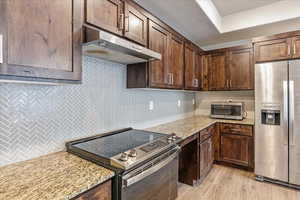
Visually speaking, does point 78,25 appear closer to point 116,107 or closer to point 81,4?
point 81,4

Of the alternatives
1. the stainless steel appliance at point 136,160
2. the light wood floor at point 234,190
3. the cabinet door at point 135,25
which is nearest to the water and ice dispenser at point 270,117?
the light wood floor at point 234,190

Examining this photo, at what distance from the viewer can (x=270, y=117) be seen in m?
2.47

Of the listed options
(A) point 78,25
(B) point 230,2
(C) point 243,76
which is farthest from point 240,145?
(A) point 78,25

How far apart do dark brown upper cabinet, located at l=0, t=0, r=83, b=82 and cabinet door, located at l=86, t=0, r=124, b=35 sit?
88 mm

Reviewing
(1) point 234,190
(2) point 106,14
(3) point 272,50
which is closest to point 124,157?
(2) point 106,14

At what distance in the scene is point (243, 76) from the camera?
313 cm

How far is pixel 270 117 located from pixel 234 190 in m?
1.21

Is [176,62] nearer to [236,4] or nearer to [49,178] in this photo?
[236,4]

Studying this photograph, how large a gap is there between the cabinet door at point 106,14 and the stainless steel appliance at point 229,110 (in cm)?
264

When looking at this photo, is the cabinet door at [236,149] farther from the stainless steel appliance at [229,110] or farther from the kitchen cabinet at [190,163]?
the kitchen cabinet at [190,163]

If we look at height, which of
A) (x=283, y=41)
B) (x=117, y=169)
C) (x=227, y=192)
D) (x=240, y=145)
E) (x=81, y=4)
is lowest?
(x=227, y=192)

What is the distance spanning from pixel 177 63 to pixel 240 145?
187 centimetres

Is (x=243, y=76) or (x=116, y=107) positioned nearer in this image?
(x=116, y=107)

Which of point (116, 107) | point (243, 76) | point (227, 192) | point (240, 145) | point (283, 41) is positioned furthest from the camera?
point (243, 76)
